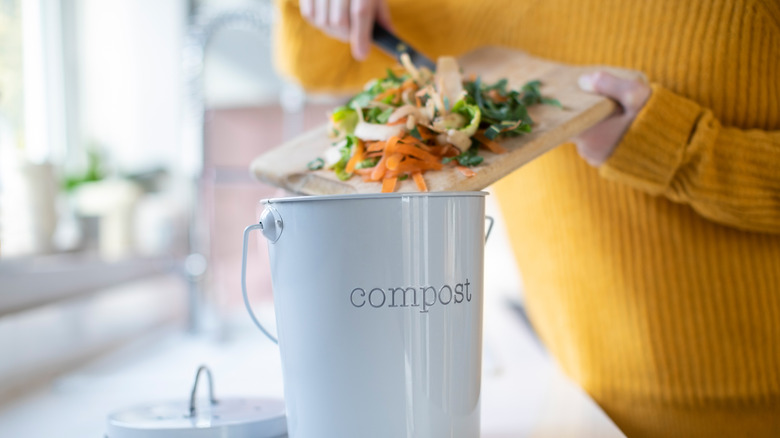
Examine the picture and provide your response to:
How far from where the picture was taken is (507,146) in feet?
1.89

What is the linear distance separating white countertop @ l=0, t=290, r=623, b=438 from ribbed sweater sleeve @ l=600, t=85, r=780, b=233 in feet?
0.87

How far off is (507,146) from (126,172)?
1645mm

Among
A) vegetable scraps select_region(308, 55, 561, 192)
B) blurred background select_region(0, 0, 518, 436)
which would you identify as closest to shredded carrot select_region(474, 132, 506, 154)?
vegetable scraps select_region(308, 55, 561, 192)

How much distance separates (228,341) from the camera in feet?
4.48

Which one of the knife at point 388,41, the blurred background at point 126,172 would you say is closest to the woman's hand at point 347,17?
the knife at point 388,41

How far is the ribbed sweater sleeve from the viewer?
655 millimetres

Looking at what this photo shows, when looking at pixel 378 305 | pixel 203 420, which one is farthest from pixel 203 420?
pixel 378 305

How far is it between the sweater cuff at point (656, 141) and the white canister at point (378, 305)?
28 centimetres

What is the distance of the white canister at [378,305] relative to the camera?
43 cm

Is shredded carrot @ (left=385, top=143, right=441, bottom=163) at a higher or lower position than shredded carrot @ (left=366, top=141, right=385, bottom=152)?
lower

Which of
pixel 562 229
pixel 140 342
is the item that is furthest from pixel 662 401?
pixel 140 342

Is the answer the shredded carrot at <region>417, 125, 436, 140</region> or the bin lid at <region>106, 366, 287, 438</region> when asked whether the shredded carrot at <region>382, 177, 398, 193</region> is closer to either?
the shredded carrot at <region>417, 125, 436, 140</region>

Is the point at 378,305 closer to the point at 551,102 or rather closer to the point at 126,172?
the point at 551,102

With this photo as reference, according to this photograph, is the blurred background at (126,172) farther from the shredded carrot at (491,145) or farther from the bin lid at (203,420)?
the shredded carrot at (491,145)
